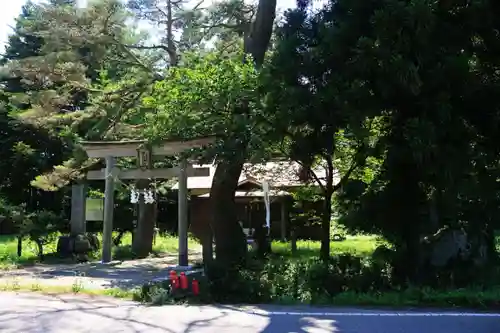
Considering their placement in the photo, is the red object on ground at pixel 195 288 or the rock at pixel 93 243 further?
the rock at pixel 93 243

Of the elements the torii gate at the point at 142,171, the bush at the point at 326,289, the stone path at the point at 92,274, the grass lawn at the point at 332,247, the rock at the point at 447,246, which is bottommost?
the stone path at the point at 92,274

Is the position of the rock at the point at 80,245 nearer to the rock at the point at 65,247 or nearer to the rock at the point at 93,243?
the rock at the point at 65,247

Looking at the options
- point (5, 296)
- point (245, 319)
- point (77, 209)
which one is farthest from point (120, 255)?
point (245, 319)

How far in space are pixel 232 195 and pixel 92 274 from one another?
4050 mm

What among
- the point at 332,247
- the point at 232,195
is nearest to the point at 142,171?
the point at 232,195

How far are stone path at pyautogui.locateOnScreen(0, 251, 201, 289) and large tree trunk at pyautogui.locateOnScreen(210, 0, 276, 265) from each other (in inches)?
66.7

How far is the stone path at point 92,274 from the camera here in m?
12.3

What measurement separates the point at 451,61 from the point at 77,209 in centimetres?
1436

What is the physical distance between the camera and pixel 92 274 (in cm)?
1427

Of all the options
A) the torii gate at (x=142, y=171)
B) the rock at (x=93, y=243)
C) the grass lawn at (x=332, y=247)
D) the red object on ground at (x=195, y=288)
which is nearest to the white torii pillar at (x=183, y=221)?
the torii gate at (x=142, y=171)

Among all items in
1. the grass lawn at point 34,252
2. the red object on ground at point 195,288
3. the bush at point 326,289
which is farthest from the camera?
the grass lawn at point 34,252

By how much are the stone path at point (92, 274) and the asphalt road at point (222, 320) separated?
8.34 feet

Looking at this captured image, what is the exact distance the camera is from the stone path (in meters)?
12.3

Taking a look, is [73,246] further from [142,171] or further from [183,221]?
[183,221]
